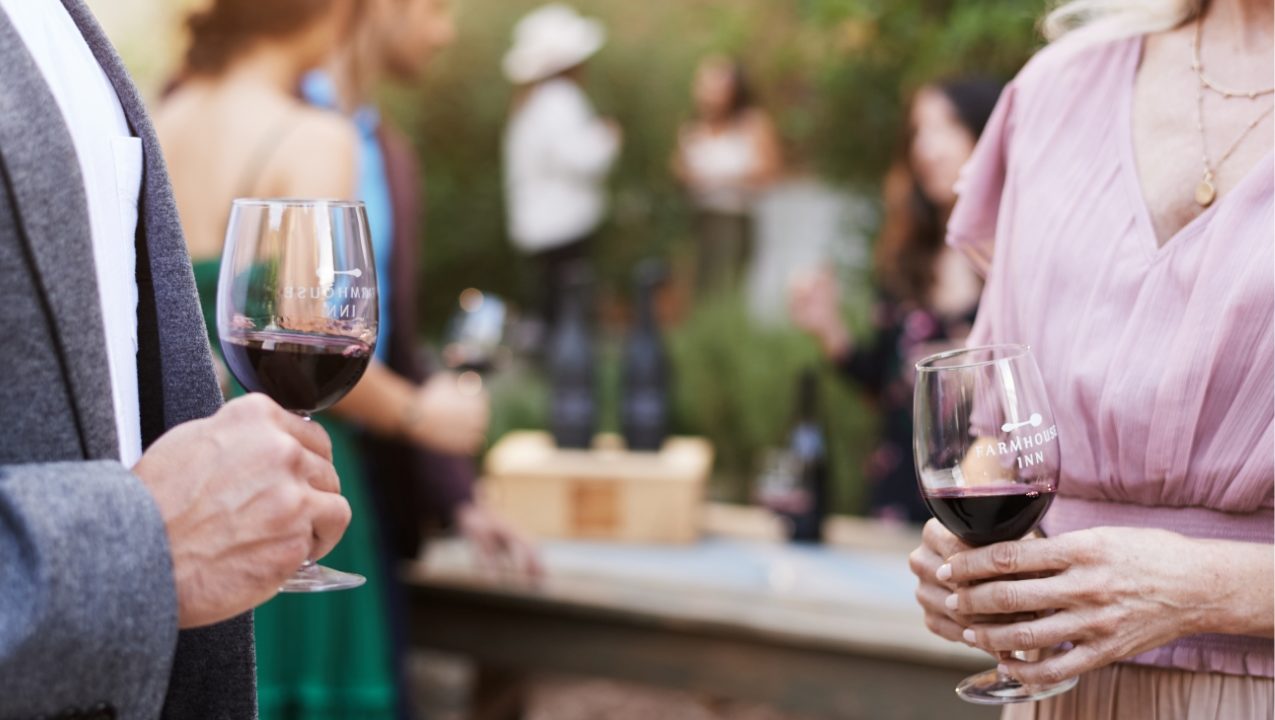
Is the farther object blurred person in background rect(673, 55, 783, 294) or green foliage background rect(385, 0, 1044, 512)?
blurred person in background rect(673, 55, 783, 294)

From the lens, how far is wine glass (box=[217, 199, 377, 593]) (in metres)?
1.06

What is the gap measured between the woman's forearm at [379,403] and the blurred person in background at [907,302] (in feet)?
4.83

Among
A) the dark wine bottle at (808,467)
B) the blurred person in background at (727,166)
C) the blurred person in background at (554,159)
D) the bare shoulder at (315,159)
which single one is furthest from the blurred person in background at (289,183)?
the blurred person in background at (727,166)

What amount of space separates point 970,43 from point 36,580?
315 centimetres

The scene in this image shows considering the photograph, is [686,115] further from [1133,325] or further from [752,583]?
[1133,325]

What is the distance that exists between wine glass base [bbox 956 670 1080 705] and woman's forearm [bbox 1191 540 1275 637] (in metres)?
0.14

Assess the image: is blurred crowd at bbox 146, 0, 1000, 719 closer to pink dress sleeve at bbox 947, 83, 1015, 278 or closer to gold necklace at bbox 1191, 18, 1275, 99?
pink dress sleeve at bbox 947, 83, 1015, 278

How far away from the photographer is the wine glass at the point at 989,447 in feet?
→ 3.55

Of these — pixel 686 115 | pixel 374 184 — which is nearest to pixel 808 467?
pixel 374 184

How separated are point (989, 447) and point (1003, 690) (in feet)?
0.74

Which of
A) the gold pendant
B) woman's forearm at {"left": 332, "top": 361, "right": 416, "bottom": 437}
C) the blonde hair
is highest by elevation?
the blonde hair

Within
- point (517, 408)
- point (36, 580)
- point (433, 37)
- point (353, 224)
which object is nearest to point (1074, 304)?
point (353, 224)

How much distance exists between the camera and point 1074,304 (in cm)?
128

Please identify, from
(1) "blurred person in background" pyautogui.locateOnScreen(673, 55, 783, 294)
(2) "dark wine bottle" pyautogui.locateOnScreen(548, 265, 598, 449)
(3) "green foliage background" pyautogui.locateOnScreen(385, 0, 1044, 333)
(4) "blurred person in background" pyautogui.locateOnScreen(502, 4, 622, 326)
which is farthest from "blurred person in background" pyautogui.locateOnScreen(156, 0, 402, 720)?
(3) "green foliage background" pyautogui.locateOnScreen(385, 0, 1044, 333)
